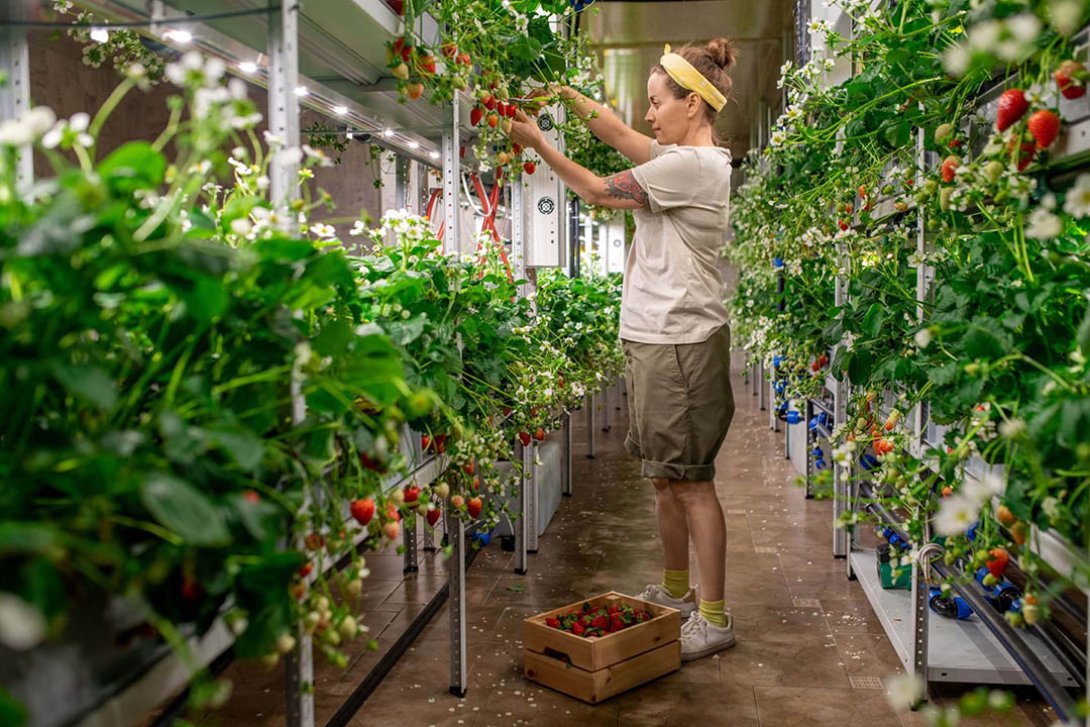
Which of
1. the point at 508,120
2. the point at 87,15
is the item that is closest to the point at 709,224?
the point at 508,120

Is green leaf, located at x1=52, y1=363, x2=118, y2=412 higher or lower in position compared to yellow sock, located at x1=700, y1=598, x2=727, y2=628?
higher

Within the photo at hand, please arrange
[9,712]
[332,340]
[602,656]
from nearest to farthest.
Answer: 1. [9,712]
2. [332,340]
3. [602,656]

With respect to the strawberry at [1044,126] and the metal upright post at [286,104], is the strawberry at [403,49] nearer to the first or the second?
the metal upright post at [286,104]

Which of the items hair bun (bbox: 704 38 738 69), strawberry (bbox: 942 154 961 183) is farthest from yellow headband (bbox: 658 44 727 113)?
strawberry (bbox: 942 154 961 183)

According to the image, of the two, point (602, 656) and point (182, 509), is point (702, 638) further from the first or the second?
point (182, 509)

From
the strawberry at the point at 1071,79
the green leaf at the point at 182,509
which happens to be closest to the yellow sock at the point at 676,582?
the strawberry at the point at 1071,79

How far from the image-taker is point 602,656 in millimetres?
2557

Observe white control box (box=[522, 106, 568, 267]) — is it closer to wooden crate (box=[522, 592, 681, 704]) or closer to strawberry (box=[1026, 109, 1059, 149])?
wooden crate (box=[522, 592, 681, 704])

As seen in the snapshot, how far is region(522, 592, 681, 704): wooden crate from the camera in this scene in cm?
256

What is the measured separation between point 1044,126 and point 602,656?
171 centimetres

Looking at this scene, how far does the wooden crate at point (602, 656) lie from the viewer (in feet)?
8.39

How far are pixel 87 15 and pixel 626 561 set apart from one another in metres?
2.70

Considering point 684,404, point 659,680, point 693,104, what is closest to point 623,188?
point 693,104

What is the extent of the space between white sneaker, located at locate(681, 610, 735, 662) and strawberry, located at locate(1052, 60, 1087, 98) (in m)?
1.95
